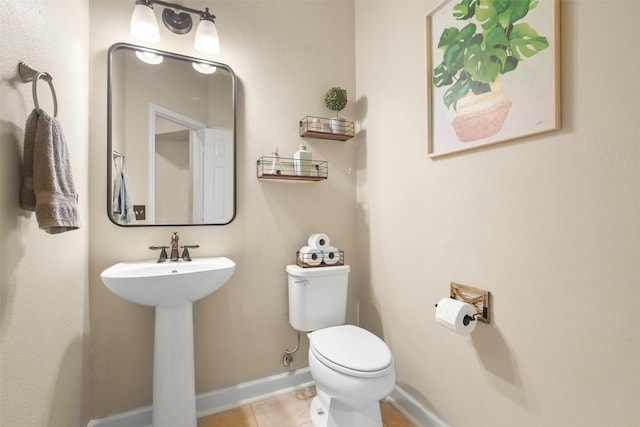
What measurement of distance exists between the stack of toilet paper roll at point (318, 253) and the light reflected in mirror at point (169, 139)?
1.59 feet

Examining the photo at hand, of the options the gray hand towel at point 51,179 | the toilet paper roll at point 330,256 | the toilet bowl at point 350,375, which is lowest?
the toilet bowl at point 350,375

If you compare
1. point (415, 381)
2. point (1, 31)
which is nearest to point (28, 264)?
point (1, 31)

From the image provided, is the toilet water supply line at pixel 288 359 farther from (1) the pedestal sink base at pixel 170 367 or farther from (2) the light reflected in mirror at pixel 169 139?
(2) the light reflected in mirror at pixel 169 139

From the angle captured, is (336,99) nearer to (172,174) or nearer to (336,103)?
(336,103)

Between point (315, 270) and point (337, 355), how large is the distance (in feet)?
1.67

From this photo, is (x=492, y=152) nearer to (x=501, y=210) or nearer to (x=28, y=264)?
(x=501, y=210)

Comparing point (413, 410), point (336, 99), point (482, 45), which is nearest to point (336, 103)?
point (336, 99)

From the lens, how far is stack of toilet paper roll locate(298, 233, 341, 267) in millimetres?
1705

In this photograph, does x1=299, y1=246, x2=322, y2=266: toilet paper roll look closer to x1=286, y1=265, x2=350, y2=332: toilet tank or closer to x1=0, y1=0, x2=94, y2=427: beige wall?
x1=286, y1=265, x2=350, y2=332: toilet tank

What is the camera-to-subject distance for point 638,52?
31.0 inches

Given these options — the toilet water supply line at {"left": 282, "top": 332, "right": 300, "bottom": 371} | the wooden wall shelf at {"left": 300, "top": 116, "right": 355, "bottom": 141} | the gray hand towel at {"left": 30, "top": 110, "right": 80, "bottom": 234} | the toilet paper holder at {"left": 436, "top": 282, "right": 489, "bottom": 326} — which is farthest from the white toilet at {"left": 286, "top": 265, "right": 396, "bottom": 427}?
the gray hand towel at {"left": 30, "top": 110, "right": 80, "bottom": 234}

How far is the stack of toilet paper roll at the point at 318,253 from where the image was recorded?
5.59 ft

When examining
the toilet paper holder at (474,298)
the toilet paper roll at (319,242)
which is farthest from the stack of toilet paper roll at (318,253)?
the toilet paper holder at (474,298)

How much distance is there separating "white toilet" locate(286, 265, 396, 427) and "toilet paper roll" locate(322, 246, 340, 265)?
5 cm
